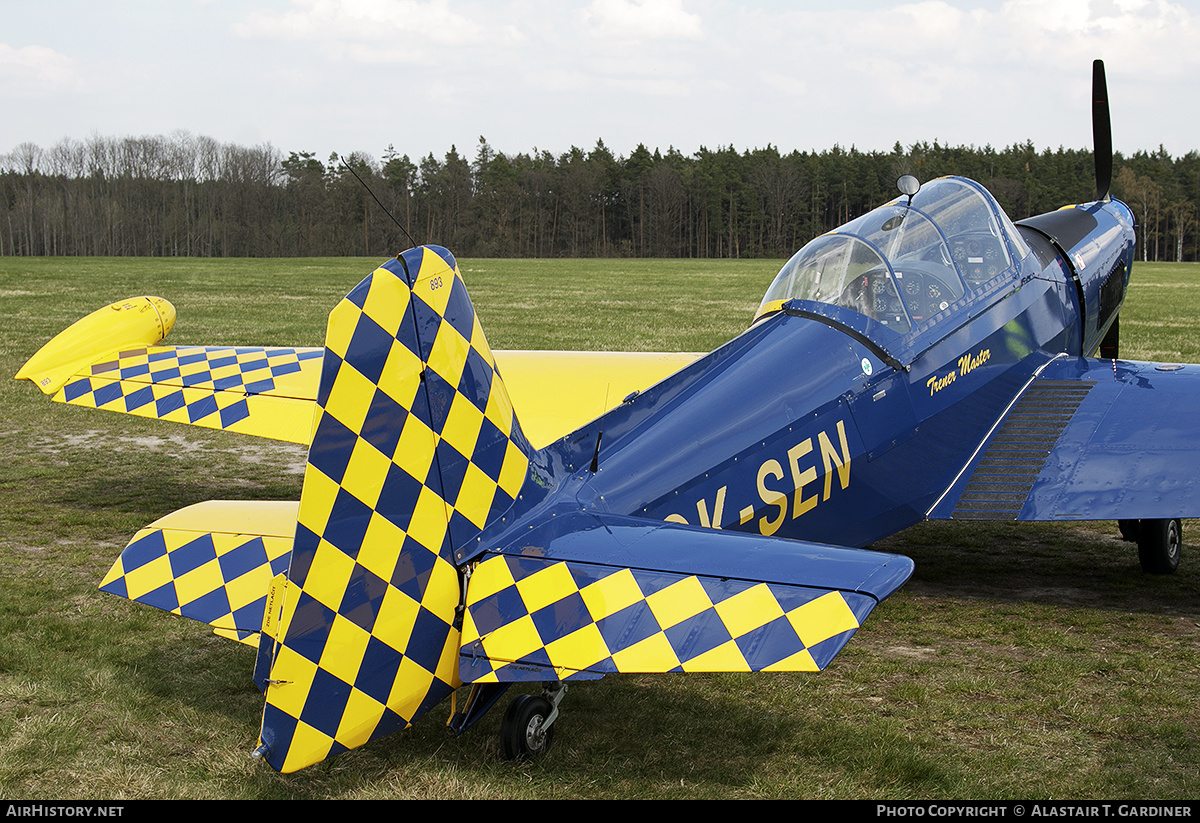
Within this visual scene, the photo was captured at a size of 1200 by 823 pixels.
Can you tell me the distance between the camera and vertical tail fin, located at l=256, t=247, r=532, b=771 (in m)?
2.86

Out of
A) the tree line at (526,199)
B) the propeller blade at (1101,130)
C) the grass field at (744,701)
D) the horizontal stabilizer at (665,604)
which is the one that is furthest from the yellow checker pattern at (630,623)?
the tree line at (526,199)

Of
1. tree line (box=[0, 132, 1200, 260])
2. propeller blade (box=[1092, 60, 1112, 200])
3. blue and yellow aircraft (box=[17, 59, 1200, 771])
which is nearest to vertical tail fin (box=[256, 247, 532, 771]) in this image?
blue and yellow aircraft (box=[17, 59, 1200, 771])

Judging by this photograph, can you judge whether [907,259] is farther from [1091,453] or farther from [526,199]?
[526,199]

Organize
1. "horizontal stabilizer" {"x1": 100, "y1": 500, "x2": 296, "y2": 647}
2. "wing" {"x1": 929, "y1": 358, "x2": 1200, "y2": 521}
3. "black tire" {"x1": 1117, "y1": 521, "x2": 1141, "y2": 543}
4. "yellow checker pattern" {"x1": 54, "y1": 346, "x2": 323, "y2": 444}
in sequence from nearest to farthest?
"horizontal stabilizer" {"x1": 100, "y1": 500, "x2": 296, "y2": 647}, "wing" {"x1": 929, "y1": 358, "x2": 1200, "y2": 521}, "yellow checker pattern" {"x1": 54, "y1": 346, "x2": 323, "y2": 444}, "black tire" {"x1": 1117, "y1": 521, "x2": 1141, "y2": 543}

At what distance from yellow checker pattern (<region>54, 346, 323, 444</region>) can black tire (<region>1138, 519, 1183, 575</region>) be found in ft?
17.7

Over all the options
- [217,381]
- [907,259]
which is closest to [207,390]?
[217,381]

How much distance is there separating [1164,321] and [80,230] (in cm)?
8719

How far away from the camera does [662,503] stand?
403cm

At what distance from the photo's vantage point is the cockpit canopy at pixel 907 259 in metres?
5.44

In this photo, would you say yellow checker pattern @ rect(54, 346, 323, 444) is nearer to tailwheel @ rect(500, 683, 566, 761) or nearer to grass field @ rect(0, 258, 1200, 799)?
grass field @ rect(0, 258, 1200, 799)

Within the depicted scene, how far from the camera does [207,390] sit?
6.92 metres

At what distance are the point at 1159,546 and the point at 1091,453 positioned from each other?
100 cm
